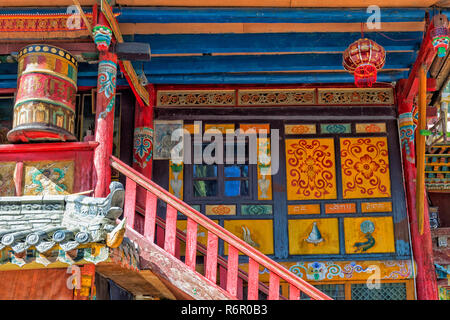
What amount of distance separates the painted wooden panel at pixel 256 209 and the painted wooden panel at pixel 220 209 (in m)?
0.14

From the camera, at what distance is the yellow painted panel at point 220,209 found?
7.00 meters

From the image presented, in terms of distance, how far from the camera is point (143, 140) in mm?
7215

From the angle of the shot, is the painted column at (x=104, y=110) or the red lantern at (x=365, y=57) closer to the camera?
the painted column at (x=104, y=110)

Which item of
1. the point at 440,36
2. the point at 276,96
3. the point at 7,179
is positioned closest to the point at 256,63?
the point at 276,96

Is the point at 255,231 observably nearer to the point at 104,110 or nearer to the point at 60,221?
the point at 104,110

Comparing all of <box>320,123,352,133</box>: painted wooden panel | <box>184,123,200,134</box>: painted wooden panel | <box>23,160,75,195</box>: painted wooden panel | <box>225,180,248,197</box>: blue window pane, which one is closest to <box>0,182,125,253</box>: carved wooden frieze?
<box>23,160,75,195</box>: painted wooden panel

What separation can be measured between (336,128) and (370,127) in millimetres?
447

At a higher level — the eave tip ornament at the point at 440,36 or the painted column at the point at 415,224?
the eave tip ornament at the point at 440,36

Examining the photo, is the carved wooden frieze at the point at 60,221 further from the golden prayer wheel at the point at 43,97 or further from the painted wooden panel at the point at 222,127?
the painted wooden panel at the point at 222,127

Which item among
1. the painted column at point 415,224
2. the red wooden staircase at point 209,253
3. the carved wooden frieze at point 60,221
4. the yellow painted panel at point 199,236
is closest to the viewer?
the carved wooden frieze at point 60,221

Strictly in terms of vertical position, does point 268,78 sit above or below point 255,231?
above

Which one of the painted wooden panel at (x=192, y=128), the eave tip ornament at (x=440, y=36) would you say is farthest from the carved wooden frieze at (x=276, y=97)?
the eave tip ornament at (x=440, y=36)

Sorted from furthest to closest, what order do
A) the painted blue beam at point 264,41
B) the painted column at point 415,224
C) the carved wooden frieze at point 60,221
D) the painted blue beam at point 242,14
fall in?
the painted column at point 415,224 → the painted blue beam at point 264,41 → the painted blue beam at point 242,14 → the carved wooden frieze at point 60,221

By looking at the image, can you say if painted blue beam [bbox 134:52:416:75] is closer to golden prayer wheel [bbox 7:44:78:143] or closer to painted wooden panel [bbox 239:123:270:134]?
painted wooden panel [bbox 239:123:270:134]
